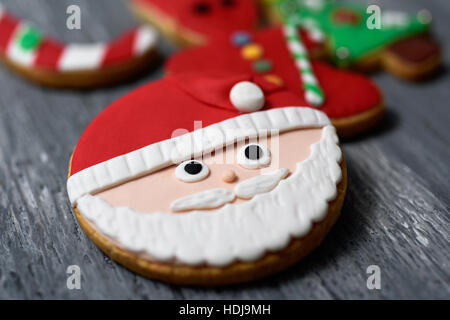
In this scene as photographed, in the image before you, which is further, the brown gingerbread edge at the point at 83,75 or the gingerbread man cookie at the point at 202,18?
the gingerbread man cookie at the point at 202,18

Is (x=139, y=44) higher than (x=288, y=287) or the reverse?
higher

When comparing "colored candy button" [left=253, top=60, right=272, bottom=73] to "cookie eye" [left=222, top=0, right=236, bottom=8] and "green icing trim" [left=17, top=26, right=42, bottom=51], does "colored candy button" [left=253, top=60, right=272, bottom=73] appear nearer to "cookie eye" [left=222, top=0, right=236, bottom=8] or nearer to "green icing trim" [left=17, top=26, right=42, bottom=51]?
"cookie eye" [left=222, top=0, right=236, bottom=8]

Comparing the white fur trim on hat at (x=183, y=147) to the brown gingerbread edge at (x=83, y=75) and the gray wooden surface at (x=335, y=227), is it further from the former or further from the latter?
the brown gingerbread edge at (x=83, y=75)

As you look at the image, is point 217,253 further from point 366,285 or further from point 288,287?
point 366,285

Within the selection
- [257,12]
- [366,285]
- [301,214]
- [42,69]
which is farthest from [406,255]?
[42,69]

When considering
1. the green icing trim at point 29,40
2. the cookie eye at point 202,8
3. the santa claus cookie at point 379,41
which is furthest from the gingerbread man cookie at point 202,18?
the green icing trim at point 29,40

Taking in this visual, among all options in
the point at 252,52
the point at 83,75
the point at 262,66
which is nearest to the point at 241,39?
the point at 252,52

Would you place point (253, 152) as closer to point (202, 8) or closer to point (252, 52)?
point (252, 52)
